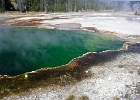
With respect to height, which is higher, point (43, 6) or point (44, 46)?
point (43, 6)

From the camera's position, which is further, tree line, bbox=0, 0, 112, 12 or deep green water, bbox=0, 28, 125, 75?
tree line, bbox=0, 0, 112, 12

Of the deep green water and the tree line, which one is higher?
the tree line

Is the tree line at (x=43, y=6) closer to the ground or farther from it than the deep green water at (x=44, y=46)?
farther from it

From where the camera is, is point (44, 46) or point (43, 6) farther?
point (43, 6)

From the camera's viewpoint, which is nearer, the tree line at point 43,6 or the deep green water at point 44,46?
the deep green water at point 44,46

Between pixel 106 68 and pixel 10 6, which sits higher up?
pixel 10 6

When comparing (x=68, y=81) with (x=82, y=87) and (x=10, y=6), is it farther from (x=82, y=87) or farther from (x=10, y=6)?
(x=10, y=6)

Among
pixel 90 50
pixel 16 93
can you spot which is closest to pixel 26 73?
pixel 16 93

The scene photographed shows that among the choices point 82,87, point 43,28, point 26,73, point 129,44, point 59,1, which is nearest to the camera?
point 82,87
